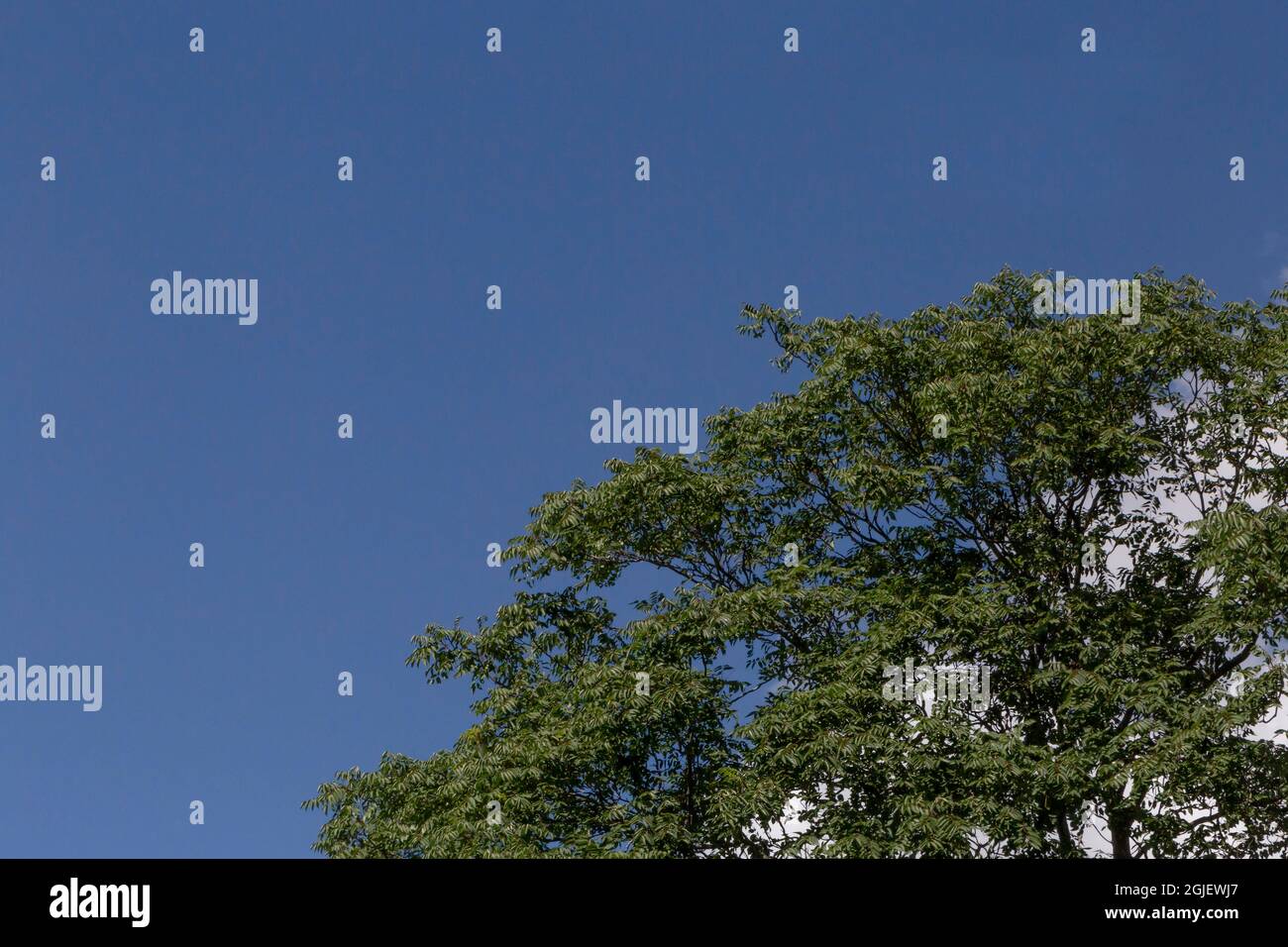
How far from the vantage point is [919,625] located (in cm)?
1705

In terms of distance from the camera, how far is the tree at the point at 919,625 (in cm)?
1612

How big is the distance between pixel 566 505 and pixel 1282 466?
33.1 ft

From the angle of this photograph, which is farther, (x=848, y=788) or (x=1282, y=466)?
(x=1282, y=466)

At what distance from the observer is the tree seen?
1612cm
